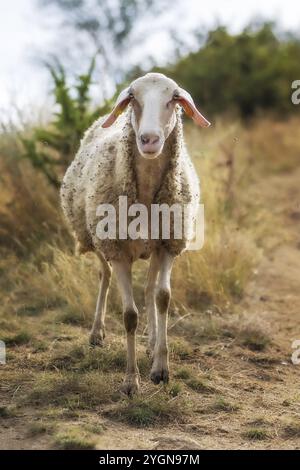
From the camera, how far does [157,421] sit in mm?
4617

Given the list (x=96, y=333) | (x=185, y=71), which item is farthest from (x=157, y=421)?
(x=185, y=71)

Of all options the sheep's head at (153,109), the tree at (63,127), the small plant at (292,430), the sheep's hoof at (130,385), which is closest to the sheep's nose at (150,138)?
the sheep's head at (153,109)

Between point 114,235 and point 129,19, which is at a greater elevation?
point 129,19

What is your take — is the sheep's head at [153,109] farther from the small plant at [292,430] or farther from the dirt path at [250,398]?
the small plant at [292,430]

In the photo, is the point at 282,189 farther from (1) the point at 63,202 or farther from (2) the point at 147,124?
(2) the point at 147,124

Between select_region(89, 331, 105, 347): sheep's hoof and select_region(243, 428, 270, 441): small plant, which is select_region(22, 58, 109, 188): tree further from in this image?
select_region(243, 428, 270, 441): small plant

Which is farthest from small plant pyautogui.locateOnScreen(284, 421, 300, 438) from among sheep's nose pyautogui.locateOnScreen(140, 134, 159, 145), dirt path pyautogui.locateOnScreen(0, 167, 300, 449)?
sheep's nose pyautogui.locateOnScreen(140, 134, 159, 145)

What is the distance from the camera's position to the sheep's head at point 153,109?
4.59 metres

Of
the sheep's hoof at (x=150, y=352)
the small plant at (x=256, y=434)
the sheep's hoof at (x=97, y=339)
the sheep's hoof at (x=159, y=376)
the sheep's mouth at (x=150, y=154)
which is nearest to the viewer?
the small plant at (x=256, y=434)

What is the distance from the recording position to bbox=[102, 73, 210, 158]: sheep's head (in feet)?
15.1

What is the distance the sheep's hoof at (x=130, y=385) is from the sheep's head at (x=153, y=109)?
4.52 feet

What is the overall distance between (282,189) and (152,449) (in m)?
9.48

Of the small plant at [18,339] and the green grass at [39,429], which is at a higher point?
the small plant at [18,339]

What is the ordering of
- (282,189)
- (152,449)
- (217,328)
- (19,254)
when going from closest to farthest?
(152,449) < (217,328) < (19,254) < (282,189)
